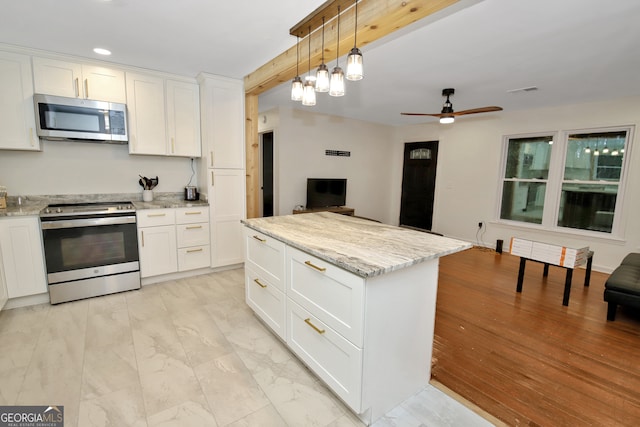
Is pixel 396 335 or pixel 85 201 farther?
pixel 85 201

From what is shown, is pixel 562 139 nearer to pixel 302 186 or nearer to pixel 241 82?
pixel 302 186

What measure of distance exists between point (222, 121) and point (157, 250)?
5.60 ft

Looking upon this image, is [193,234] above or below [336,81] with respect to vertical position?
below

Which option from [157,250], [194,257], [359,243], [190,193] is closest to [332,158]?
[190,193]

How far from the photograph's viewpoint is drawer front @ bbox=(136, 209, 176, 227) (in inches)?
125

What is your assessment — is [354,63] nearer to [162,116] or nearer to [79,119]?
[162,116]

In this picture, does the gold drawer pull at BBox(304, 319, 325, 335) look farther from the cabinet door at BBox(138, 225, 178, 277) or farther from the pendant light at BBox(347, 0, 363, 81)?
the cabinet door at BBox(138, 225, 178, 277)

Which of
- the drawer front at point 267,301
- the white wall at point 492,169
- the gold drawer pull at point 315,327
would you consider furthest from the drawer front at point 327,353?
the white wall at point 492,169

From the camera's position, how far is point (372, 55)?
2762mm

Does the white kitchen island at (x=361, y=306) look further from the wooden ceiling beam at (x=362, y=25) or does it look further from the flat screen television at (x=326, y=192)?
the flat screen television at (x=326, y=192)

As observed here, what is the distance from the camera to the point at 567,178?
181 inches

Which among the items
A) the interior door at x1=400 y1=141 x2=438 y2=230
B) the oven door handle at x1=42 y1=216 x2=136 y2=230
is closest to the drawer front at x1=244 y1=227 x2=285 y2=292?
the oven door handle at x1=42 y1=216 x2=136 y2=230

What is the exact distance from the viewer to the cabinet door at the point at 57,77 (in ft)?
9.33

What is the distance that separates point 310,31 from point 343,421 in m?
2.64
